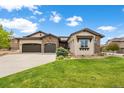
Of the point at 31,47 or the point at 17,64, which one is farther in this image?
the point at 31,47

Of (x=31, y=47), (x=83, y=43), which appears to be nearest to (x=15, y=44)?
(x=31, y=47)

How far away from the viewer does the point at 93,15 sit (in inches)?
605

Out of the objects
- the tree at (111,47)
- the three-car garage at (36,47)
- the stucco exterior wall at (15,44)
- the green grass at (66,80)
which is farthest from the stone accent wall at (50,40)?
the green grass at (66,80)

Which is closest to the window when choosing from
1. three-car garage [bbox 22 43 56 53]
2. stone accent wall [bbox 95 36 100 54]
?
stone accent wall [bbox 95 36 100 54]

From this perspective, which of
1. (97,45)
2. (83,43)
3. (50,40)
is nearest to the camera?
(83,43)

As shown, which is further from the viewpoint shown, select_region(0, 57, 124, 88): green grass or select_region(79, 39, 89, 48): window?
select_region(79, 39, 89, 48): window

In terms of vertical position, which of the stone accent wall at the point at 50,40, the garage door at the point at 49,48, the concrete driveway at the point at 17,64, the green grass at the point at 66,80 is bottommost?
the green grass at the point at 66,80

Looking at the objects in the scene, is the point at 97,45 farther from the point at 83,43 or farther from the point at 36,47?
the point at 36,47

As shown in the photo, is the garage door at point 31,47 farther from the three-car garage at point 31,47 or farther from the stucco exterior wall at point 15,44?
the stucco exterior wall at point 15,44

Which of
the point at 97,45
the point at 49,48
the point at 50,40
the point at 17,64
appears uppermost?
the point at 50,40

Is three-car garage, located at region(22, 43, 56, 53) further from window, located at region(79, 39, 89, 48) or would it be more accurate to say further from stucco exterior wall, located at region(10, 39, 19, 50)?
window, located at region(79, 39, 89, 48)

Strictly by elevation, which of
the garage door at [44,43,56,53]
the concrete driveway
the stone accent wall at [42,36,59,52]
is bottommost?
the concrete driveway

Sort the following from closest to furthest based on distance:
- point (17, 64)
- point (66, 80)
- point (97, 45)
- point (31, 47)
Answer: point (66, 80)
point (17, 64)
point (97, 45)
point (31, 47)

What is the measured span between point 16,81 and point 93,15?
8.36 meters
